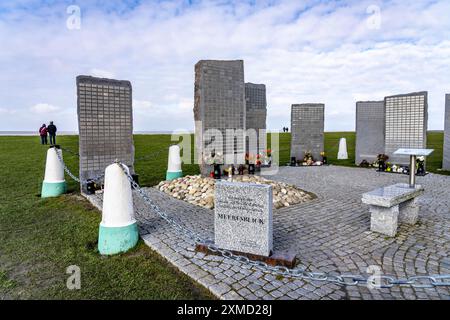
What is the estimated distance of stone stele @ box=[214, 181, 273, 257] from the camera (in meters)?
4.00

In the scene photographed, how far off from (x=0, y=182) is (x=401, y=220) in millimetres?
12348

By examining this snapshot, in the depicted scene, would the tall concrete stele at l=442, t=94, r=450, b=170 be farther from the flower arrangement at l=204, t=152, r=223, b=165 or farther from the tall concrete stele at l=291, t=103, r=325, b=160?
the flower arrangement at l=204, t=152, r=223, b=165

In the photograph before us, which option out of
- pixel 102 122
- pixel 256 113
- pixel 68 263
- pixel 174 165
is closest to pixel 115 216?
pixel 68 263

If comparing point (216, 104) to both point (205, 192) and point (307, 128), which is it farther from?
point (307, 128)

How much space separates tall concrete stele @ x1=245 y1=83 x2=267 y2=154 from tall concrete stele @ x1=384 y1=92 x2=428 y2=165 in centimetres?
571

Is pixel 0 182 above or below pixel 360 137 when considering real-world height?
below

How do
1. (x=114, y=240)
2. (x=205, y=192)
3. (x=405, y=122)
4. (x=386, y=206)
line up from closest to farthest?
1. (x=114, y=240)
2. (x=386, y=206)
3. (x=205, y=192)
4. (x=405, y=122)

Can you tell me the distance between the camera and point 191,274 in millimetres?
3701

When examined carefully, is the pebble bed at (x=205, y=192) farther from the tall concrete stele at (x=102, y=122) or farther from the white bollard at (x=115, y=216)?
the white bollard at (x=115, y=216)

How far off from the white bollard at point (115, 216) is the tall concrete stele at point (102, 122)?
4342mm

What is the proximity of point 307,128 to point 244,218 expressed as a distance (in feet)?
40.4

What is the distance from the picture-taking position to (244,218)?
4141 mm

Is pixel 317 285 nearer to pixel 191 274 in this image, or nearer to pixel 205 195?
pixel 191 274

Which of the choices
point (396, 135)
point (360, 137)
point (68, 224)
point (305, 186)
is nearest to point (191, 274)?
point (68, 224)
